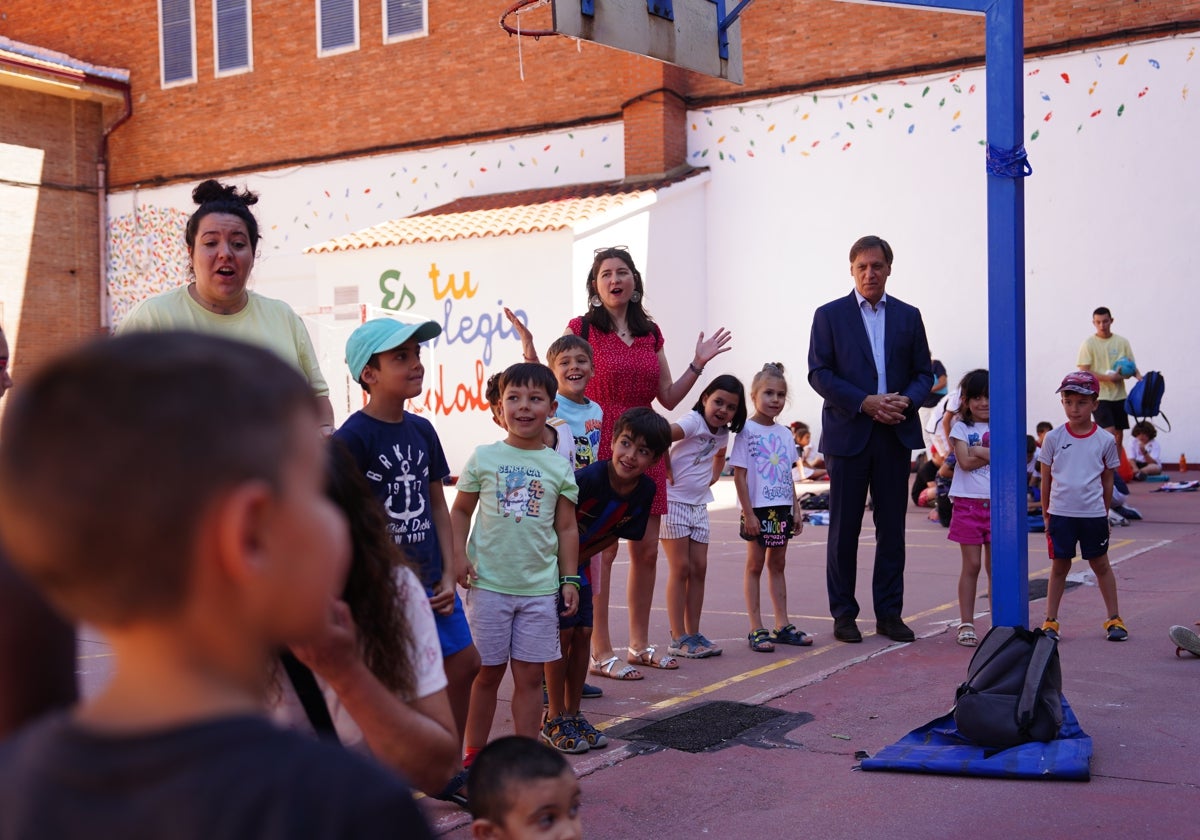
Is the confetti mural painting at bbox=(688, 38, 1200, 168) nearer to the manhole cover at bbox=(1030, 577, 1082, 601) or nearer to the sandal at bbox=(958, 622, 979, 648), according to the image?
the manhole cover at bbox=(1030, 577, 1082, 601)

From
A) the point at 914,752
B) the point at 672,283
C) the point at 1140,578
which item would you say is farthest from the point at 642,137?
the point at 914,752

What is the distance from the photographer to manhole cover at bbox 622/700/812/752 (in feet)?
15.8

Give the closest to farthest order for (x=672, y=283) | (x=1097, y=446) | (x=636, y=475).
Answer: (x=636, y=475) < (x=1097, y=446) < (x=672, y=283)

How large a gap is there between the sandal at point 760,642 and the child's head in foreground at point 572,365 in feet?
5.46

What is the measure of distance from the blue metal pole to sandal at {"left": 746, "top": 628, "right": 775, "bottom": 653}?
194 cm

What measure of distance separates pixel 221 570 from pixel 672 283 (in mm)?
17784

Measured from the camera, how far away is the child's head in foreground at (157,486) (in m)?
0.97

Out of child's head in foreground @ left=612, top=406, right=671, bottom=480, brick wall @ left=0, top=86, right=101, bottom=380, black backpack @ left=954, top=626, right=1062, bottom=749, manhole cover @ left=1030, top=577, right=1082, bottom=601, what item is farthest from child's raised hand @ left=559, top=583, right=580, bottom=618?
brick wall @ left=0, top=86, right=101, bottom=380

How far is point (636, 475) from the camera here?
4898 millimetres

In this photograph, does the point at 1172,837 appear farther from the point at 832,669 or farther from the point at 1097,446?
the point at 1097,446

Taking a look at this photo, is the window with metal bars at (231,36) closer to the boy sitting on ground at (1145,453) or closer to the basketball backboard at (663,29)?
the boy sitting on ground at (1145,453)

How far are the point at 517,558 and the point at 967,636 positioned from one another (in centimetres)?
307

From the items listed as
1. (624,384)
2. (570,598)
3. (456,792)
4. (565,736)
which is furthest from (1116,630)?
(456,792)

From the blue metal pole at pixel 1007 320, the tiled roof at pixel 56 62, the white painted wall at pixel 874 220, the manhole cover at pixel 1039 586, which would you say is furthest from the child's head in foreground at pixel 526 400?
the tiled roof at pixel 56 62
